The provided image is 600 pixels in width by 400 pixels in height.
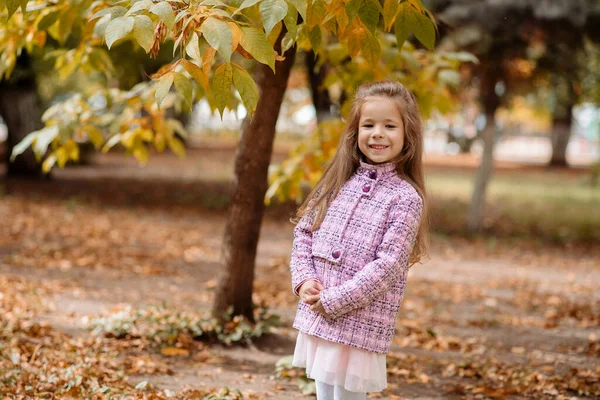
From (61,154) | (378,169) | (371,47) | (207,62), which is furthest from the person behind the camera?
(61,154)

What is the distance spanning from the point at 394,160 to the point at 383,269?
19.8 inches

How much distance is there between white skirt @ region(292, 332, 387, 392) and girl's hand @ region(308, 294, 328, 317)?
155 millimetres

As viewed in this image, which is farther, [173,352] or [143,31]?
[173,352]

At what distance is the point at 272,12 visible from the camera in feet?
7.66

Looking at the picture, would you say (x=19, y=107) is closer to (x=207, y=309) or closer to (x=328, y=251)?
(x=207, y=309)

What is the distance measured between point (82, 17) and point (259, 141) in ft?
4.61

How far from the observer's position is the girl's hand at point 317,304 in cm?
277

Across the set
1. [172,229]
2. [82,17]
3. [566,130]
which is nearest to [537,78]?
[172,229]

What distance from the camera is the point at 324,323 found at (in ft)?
9.28

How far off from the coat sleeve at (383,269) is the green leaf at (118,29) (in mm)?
1225

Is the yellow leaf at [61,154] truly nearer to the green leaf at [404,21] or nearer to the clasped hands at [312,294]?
the clasped hands at [312,294]

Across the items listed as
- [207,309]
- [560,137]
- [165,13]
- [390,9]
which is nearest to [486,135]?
[207,309]

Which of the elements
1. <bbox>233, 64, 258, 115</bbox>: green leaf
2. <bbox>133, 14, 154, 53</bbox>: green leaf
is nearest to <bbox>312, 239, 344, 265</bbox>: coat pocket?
<bbox>233, 64, 258, 115</bbox>: green leaf

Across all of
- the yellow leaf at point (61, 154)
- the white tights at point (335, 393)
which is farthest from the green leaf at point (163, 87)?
the yellow leaf at point (61, 154)
